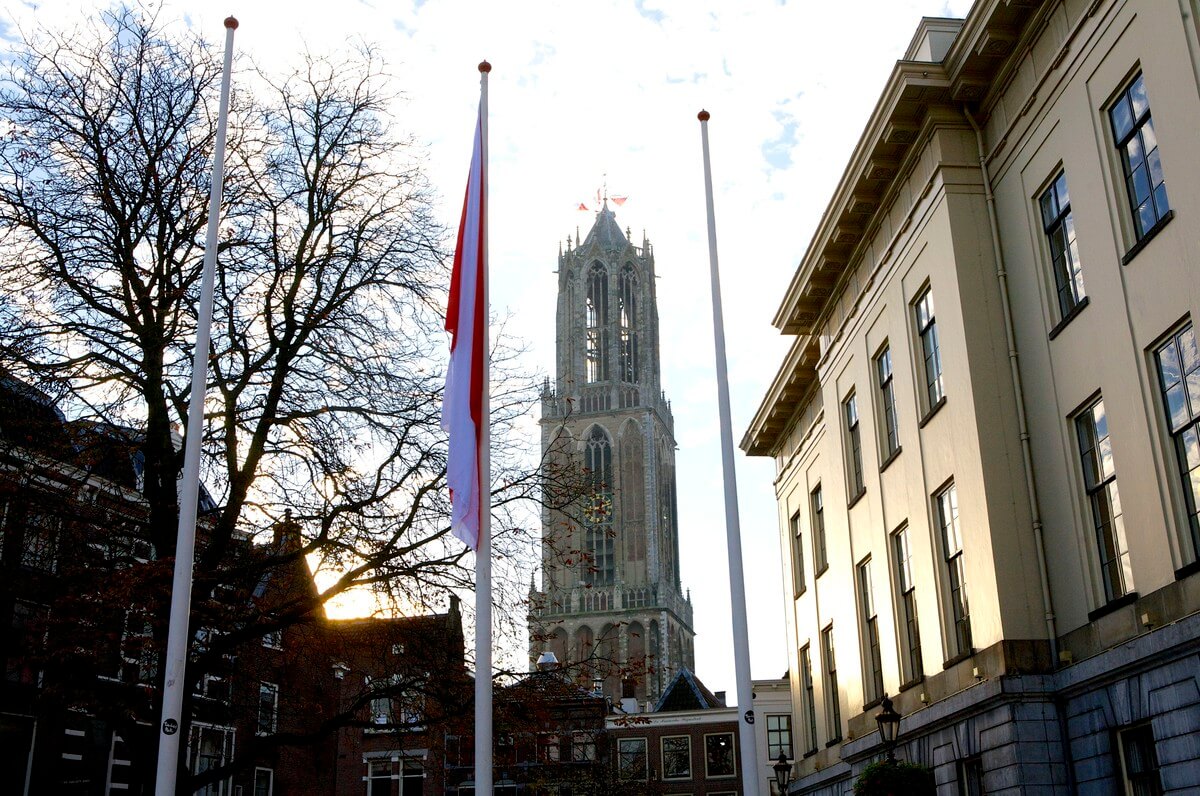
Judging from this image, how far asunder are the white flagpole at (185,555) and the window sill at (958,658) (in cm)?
1130

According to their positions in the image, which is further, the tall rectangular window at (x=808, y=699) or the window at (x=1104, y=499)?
the tall rectangular window at (x=808, y=699)

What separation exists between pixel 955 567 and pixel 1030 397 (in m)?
3.32

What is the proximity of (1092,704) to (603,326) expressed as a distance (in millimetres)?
113932

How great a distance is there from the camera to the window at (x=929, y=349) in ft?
65.2

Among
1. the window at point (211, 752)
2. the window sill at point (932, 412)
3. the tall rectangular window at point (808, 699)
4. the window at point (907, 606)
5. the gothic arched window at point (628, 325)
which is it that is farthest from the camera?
the gothic arched window at point (628, 325)

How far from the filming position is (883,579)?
893 inches

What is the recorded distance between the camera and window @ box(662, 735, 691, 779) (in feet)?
216

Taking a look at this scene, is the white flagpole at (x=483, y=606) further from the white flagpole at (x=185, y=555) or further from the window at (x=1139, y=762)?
the window at (x=1139, y=762)

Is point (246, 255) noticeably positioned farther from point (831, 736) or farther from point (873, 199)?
point (831, 736)

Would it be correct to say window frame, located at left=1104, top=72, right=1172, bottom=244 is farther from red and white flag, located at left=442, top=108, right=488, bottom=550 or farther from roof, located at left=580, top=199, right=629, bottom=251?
roof, located at left=580, top=199, right=629, bottom=251

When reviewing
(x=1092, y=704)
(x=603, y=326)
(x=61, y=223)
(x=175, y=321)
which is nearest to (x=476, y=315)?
(x=175, y=321)

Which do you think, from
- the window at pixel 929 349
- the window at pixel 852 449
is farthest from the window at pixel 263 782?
the window at pixel 929 349

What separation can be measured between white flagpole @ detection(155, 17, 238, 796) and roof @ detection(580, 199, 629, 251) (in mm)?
115315

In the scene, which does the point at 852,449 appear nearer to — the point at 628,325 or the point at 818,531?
the point at 818,531
